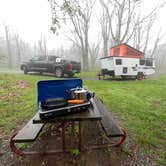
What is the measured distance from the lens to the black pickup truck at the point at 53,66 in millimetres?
13039

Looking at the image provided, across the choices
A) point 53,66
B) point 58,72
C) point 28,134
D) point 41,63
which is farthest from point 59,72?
point 28,134

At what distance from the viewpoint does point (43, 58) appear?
1448 cm

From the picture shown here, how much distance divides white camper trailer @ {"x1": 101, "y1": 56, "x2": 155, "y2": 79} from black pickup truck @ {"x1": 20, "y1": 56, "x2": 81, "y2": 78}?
2423 millimetres

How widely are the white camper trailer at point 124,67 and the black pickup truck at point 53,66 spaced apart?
7.95 ft

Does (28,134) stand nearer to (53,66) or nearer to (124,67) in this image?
(53,66)

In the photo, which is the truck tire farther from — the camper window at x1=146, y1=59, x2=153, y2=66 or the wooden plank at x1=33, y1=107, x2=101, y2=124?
the wooden plank at x1=33, y1=107, x2=101, y2=124

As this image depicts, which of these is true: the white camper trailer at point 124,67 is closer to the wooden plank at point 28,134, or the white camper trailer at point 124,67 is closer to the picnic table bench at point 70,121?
the picnic table bench at point 70,121

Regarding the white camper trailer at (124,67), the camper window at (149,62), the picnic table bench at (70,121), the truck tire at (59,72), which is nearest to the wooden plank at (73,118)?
the picnic table bench at (70,121)

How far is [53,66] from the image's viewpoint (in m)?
13.7

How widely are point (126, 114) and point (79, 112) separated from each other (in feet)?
9.43

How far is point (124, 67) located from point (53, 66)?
19.5 ft

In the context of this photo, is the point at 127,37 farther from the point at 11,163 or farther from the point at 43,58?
the point at 11,163

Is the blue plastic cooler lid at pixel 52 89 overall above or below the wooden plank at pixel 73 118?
above

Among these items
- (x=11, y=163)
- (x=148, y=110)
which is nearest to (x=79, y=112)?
(x=11, y=163)
